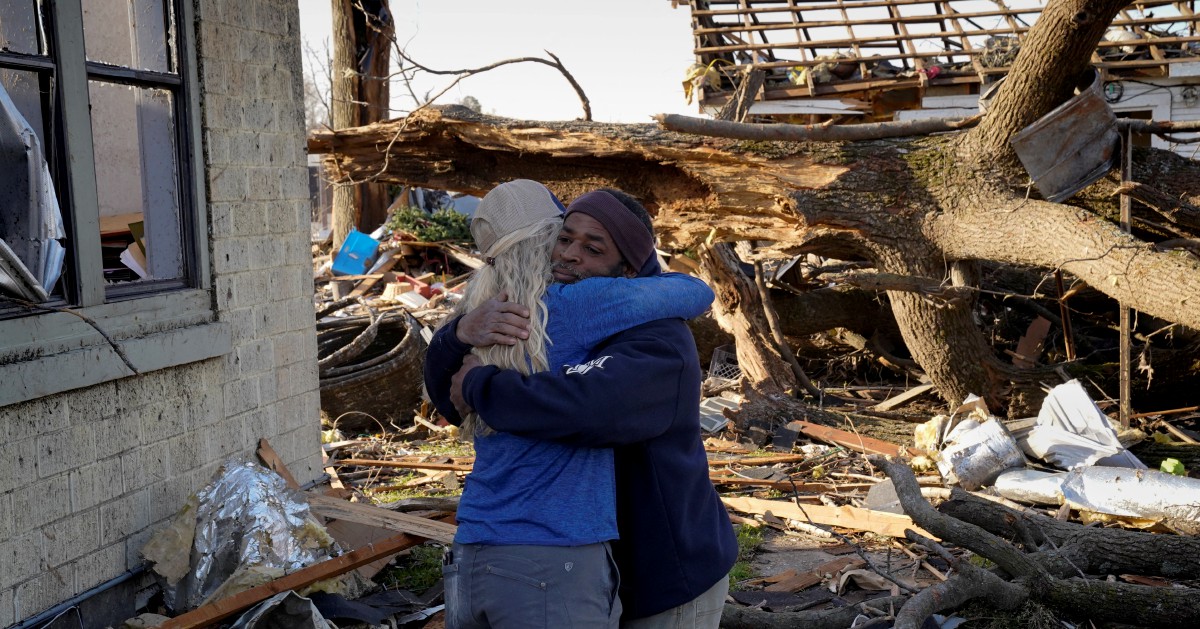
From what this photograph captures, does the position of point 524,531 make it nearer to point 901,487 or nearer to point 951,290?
point 901,487

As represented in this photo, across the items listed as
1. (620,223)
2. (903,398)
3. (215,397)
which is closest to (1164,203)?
(903,398)

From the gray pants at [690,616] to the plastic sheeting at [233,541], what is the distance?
2.34 metres

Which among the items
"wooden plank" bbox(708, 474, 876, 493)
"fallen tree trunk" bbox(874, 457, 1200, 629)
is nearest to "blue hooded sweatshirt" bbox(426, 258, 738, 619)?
"fallen tree trunk" bbox(874, 457, 1200, 629)

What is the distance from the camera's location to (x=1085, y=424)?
7.11m

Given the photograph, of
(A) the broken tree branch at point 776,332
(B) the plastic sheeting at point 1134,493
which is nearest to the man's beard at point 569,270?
(B) the plastic sheeting at point 1134,493

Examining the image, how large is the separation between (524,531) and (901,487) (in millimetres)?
3177

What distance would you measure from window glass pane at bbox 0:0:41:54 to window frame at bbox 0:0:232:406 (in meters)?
0.06

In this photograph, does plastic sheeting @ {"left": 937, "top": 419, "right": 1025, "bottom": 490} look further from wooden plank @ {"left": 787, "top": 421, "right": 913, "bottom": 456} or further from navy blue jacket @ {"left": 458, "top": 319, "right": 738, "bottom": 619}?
navy blue jacket @ {"left": 458, "top": 319, "right": 738, "bottom": 619}

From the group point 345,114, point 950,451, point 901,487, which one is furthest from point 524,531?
point 345,114

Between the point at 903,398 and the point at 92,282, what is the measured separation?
7714 mm

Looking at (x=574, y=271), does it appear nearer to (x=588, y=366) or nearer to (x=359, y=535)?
(x=588, y=366)

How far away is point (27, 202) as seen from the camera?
137 inches

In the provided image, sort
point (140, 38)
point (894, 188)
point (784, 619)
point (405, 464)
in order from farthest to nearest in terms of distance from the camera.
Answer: point (894, 188) → point (405, 464) → point (140, 38) → point (784, 619)

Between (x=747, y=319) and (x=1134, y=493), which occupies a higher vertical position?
(x=747, y=319)
